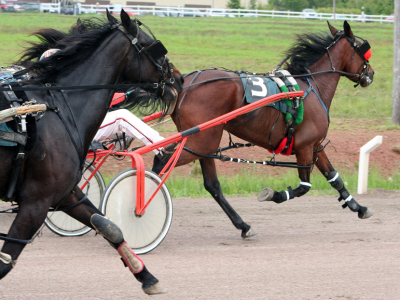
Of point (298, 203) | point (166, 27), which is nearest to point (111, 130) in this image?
point (298, 203)

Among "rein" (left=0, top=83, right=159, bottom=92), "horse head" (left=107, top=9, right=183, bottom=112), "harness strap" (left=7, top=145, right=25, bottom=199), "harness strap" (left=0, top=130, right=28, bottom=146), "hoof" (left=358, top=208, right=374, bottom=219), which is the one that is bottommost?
"hoof" (left=358, top=208, right=374, bottom=219)

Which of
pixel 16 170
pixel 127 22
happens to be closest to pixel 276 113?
pixel 127 22

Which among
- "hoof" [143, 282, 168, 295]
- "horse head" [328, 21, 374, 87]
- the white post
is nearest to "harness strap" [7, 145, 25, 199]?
"hoof" [143, 282, 168, 295]

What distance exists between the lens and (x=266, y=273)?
13.2 feet

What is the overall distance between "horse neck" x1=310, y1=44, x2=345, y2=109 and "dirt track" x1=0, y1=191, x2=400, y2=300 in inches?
53.6

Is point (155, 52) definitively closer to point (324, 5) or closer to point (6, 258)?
point (6, 258)

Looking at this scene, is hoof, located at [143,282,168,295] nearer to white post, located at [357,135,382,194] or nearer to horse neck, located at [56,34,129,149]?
horse neck, located at [56,34,129,149]

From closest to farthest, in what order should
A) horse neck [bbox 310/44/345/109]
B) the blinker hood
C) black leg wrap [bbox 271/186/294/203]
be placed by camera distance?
the blinker hood, black leg wrap [bbox 271/186/294/203], horse neck [bbox 310/44/345/109]

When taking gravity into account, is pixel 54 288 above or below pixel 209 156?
below

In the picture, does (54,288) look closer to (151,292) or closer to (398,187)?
(151,292)

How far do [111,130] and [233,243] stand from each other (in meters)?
1.55

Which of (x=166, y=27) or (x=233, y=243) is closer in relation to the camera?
(x=233, y=243)

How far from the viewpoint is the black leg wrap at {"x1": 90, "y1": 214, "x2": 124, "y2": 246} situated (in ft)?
11.1

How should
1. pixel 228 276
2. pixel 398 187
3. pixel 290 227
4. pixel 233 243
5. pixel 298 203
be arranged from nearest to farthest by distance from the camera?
pixel 228 276
pixel 233 243
pixel 290 227
pixel 298 203
pixel 398 187
